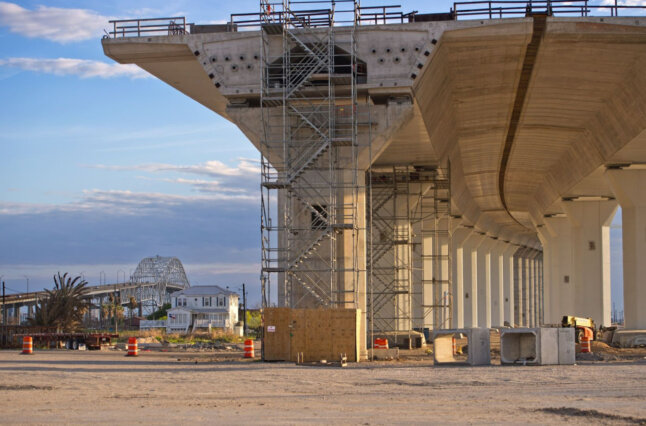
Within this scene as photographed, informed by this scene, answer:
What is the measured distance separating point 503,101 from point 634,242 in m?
13.0

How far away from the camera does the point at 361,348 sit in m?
34.0

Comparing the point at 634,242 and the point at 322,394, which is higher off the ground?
the point at 634,242

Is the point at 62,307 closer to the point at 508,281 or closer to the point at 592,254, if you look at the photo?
the point at 592,254

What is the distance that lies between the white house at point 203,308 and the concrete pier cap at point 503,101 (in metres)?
69.7

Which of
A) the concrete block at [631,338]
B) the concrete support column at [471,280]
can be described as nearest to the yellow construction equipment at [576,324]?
the concrete block at [631,338]

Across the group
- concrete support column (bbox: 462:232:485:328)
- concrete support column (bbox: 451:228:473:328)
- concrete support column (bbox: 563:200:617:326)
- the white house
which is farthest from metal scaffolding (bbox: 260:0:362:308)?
the white house

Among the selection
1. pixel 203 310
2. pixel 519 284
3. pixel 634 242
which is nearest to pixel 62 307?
pixel 634 242

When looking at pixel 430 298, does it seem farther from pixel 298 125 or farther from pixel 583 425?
pixel 583 425

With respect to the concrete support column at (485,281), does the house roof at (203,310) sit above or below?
below

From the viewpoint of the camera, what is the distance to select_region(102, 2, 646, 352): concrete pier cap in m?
33.8

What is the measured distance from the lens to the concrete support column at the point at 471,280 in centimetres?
9381

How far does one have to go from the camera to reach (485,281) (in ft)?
346

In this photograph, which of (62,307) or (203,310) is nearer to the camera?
(62,307)

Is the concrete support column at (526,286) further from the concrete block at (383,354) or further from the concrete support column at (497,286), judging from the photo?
the concrete block at (383,354)
